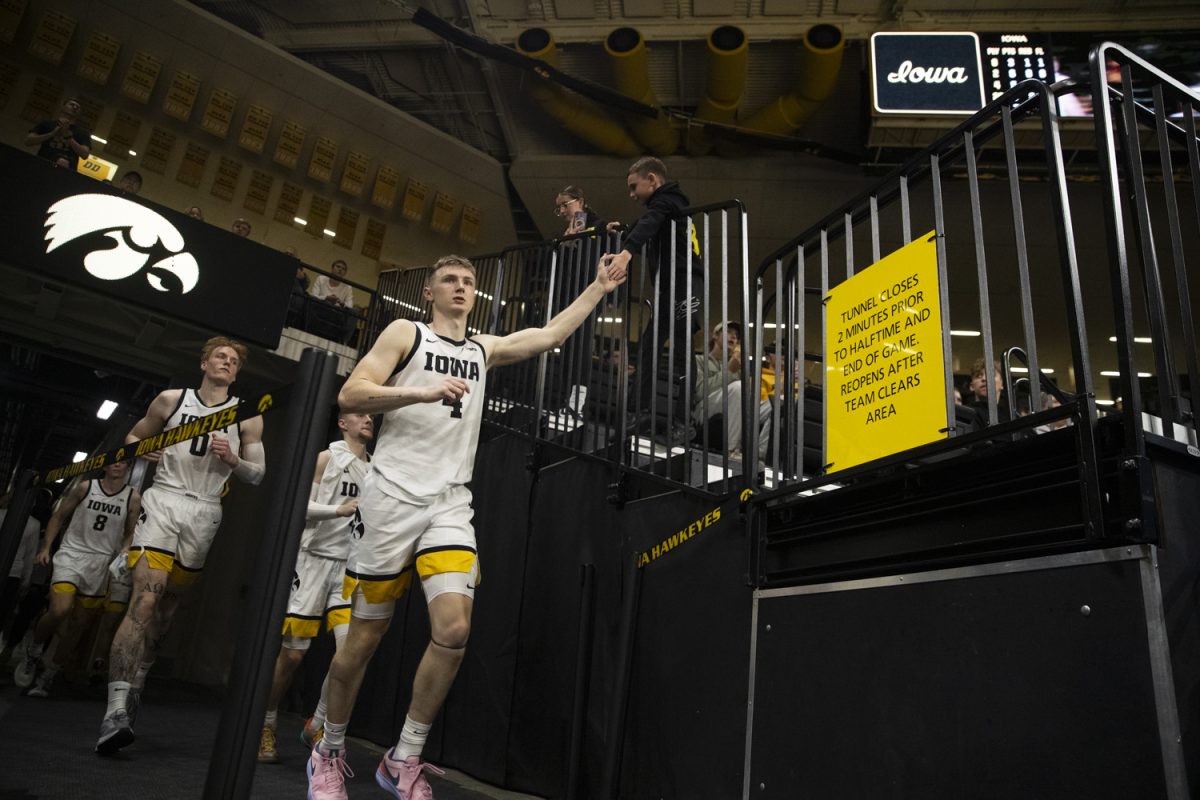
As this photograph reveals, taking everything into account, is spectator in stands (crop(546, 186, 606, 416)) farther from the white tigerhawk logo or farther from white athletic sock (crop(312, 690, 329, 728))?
the white tigerhawk logo

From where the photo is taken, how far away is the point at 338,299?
1062cm

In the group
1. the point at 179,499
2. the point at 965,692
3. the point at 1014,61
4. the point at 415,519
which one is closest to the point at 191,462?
the point at 179,499

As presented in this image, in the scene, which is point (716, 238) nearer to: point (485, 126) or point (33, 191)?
point (485, 126)

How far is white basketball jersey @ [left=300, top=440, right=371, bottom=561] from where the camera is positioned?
4875 mm

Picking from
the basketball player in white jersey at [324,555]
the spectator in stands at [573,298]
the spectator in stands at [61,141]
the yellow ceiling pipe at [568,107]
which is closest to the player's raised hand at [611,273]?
the spectator in stands at [573,298]

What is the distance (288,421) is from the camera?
1.71 metres

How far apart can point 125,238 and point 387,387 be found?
5.24m

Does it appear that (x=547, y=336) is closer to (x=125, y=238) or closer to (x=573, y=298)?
(x=573, y=298)

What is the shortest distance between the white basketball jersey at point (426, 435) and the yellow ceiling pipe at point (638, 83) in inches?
293

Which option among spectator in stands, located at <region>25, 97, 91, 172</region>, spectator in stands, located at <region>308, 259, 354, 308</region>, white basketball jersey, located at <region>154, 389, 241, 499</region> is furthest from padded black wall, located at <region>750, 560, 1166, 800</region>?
spectator in stands, located at <region>308, 259, 354, 308</region>

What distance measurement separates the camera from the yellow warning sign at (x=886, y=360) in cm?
221

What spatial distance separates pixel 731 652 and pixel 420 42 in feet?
34.3

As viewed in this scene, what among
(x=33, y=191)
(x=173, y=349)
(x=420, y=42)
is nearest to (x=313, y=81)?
(x=420, y=42)

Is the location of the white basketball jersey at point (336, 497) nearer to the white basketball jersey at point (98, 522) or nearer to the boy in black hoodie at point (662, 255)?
the boy in black hoodie at point (662, 255)
